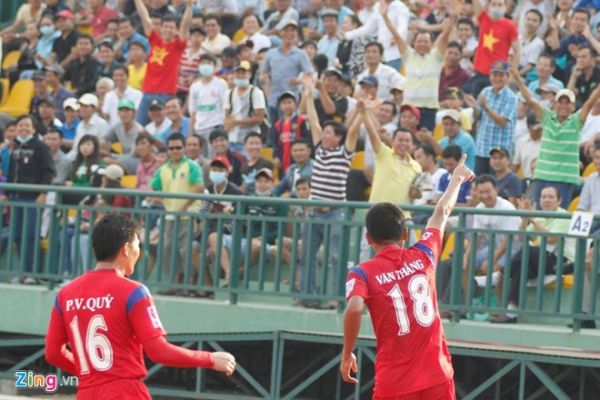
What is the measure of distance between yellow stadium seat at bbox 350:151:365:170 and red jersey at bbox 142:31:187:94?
4.28m

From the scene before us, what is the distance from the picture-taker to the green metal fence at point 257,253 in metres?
13.8

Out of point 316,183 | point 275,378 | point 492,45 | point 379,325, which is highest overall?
point 492,45

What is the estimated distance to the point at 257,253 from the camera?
15.4 meters

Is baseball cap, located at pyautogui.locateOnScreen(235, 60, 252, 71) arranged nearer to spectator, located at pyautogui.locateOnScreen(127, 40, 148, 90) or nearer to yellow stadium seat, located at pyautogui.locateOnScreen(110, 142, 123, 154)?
yellow stadium seat, located at pyautogui.locateOnScreen(110, 142, 123, 154)

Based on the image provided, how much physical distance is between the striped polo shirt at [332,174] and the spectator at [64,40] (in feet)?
29.8

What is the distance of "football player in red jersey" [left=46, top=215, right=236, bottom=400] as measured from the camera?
7.67 m

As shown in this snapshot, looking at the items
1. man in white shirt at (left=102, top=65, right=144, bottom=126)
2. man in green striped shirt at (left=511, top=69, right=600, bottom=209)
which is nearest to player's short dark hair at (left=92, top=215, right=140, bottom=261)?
man in green striped shirt at (left=511, top=69, right=600, bottom=209)

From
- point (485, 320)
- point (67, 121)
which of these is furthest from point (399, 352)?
point (67, 121)

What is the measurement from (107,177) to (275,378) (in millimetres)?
3503

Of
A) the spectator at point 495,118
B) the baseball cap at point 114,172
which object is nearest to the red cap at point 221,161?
the baseball cap at point 114,172

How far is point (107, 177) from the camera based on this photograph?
1700 centimetres

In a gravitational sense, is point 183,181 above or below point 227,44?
below

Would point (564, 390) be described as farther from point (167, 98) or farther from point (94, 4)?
point (94, 4)

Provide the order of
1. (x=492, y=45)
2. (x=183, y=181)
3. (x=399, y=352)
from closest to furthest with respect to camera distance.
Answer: (x=399, y=352), (x=183, y=181), (x=492, y=45)
